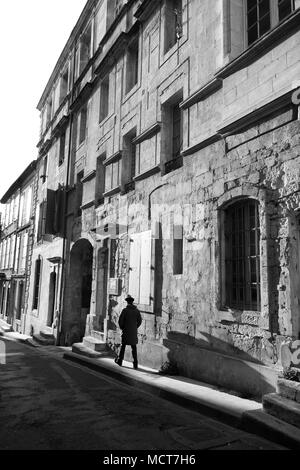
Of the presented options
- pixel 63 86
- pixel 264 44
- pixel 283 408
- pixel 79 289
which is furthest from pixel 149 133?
pixel 63 86

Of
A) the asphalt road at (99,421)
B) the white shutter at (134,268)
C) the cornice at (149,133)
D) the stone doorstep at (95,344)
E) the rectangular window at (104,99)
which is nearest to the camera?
the asphalt road at (99,421)

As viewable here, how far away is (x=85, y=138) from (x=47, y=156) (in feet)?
20.1

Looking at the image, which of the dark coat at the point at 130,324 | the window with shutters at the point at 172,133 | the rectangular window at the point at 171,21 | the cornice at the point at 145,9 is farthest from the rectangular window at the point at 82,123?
the dark coat at the point at 130,324

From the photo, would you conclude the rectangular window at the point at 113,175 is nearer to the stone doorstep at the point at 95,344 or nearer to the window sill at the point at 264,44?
the stone doorstep at the point at 95,344

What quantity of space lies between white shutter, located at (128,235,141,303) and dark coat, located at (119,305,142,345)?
32.2 inches

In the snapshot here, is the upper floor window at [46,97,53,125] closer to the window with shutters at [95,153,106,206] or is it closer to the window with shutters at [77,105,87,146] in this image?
the window with shutters at [77,105,87,146]

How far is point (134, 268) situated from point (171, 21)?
6130 millimetres

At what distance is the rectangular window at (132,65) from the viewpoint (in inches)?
444

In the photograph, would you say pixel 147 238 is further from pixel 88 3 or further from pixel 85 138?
pixel 88 3

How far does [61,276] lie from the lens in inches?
574

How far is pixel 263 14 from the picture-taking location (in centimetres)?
662

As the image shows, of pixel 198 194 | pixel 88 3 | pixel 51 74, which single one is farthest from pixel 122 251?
pixel 51 74

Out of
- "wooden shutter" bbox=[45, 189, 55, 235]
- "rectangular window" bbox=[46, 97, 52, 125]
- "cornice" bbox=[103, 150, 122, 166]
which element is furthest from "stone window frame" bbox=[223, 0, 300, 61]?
"rectangular window" bbox=[46, 97, 52, 125]

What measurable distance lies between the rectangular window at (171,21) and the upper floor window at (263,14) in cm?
268
